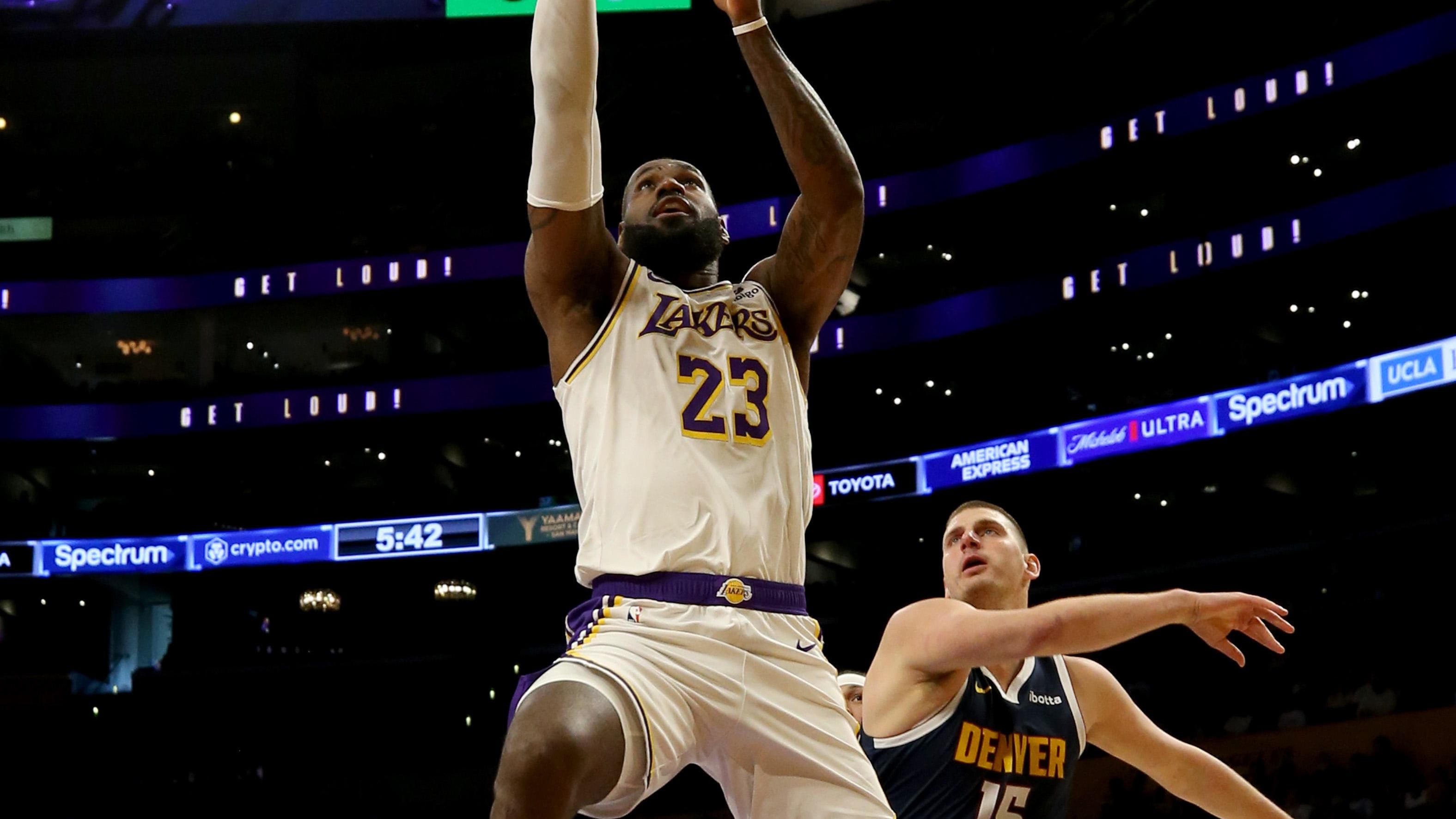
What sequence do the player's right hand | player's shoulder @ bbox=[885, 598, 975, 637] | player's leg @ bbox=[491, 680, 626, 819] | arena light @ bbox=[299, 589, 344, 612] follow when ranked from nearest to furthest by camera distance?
player's leg @ bbox=[491, 680, 626, 819], the player's right hand, player's shoulder @ bbox=[885, 598, 975, 637], arena light @ bbox=[299, 589, 344, 612]

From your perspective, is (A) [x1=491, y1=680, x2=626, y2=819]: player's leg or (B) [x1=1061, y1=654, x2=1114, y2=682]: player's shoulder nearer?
(A) [x1=491, y1=680, x2=626, y2=819]: player's leg

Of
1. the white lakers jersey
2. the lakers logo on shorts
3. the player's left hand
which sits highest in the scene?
the player's left hand

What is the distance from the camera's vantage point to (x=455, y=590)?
36.6m

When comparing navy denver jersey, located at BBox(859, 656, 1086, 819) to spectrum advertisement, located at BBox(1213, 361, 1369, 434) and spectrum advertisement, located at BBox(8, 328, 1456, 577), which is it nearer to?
spectrum advertisement, located at BBox(8, 328, 1456, 577)

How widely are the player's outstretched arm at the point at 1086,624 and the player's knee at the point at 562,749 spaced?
122 cm

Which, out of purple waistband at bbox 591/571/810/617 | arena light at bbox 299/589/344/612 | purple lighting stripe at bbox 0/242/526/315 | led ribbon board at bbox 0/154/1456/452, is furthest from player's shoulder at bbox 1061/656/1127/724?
arena light at bbox 299/589/344/612

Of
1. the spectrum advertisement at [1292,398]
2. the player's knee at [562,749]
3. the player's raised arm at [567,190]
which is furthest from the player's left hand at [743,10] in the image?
the spectrum advertisement at [1292,398]

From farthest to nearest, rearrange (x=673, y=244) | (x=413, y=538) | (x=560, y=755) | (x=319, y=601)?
(x=319, y=601), (x=413, y=538), (x=673, y=244), (x=560, y=755)

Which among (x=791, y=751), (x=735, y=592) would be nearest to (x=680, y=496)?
(x=735, y=592)

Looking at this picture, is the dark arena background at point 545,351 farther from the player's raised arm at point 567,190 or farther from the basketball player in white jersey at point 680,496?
the player's raised arm at point 567,190

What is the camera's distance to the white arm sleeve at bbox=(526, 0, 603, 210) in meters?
→ 3.79

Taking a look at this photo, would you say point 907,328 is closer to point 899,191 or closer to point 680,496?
point 899,191

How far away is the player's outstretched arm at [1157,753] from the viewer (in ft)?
16.2

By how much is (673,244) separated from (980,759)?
2.15m
